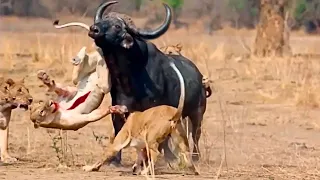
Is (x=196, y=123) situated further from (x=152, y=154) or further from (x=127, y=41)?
(x=152, y=154)

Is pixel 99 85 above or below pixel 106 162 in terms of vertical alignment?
above

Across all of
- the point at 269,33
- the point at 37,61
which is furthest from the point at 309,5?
the point at 37,61

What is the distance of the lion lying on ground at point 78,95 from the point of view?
364 inches

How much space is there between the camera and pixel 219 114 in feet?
48.6

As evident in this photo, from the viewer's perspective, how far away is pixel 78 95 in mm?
9578

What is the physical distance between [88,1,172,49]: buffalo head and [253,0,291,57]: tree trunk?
13.9 meters

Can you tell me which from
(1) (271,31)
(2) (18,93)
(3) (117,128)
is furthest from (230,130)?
(1) (271,31)

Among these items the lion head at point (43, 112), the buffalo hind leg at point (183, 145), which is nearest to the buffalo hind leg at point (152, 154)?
the buffalo hind leg at point (183, 145)

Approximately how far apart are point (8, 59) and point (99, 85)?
36.9ft

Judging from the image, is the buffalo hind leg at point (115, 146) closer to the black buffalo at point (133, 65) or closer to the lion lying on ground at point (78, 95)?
the lion lying on ground at point (78, 95)

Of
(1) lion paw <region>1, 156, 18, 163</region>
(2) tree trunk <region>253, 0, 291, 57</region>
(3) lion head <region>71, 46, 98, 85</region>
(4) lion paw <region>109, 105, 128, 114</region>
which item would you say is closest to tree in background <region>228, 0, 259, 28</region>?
(2) tree trunk <region>253, 0, 291, 57</region>

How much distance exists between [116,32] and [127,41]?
0.14 metres

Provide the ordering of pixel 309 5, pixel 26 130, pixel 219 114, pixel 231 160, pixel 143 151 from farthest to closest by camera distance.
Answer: pixel 309 5 < pixel 219 114 < pixel 26 130 < pixel 231 160 < pixel 143 151

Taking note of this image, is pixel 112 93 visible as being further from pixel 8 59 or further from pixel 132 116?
pixel 8 59
